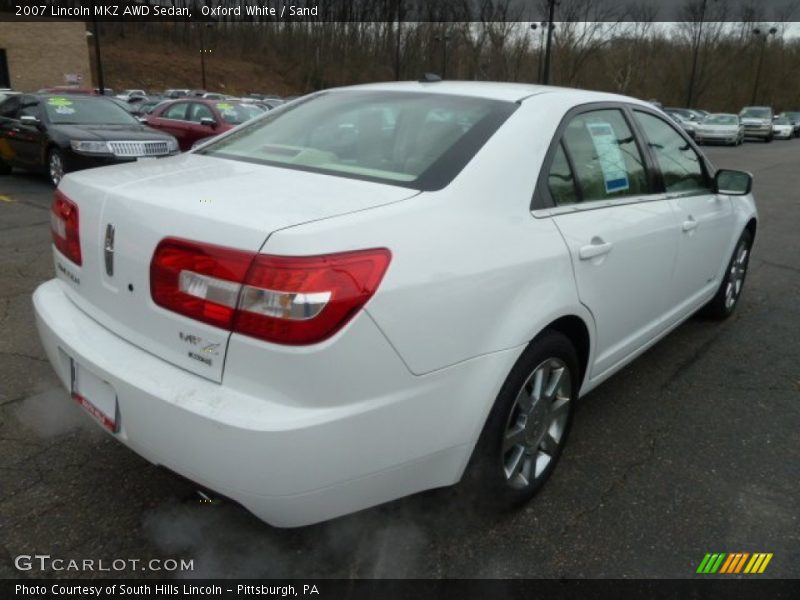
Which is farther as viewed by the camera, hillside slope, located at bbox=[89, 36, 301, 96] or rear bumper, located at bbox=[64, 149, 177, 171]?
hillside slope, located at bbox=[89, 36, 301, 96]

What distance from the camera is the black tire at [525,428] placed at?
2.15 meters

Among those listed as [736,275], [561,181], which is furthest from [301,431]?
[736,275]

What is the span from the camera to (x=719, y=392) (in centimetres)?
355

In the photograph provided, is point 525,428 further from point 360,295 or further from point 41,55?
point 41,55

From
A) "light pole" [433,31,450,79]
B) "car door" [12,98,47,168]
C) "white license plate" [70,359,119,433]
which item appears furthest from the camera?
"light pole" [433,31,450,79]

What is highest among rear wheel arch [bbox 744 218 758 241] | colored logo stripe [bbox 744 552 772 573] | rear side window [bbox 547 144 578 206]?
rear side window [bbox 547 144 578 206]

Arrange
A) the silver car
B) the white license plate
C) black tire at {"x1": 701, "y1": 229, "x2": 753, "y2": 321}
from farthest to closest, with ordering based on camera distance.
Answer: the silver car < black tire at {"x1": 701, "y1": 229, "x2": 753, "y2": 321} < the white license plate

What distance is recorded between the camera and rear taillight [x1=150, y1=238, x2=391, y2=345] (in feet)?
5.41

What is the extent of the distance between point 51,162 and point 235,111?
12.4 feet

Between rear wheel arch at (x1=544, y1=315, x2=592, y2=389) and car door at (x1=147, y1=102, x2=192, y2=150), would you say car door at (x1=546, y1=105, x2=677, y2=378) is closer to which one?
rear wheel arch at (x1=544, y1=315, x2=592, y2=389)

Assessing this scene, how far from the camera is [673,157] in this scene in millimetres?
3455

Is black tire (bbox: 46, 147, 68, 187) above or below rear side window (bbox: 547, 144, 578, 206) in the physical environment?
below

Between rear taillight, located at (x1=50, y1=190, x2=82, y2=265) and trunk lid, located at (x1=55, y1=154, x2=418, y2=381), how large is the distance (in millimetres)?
42
